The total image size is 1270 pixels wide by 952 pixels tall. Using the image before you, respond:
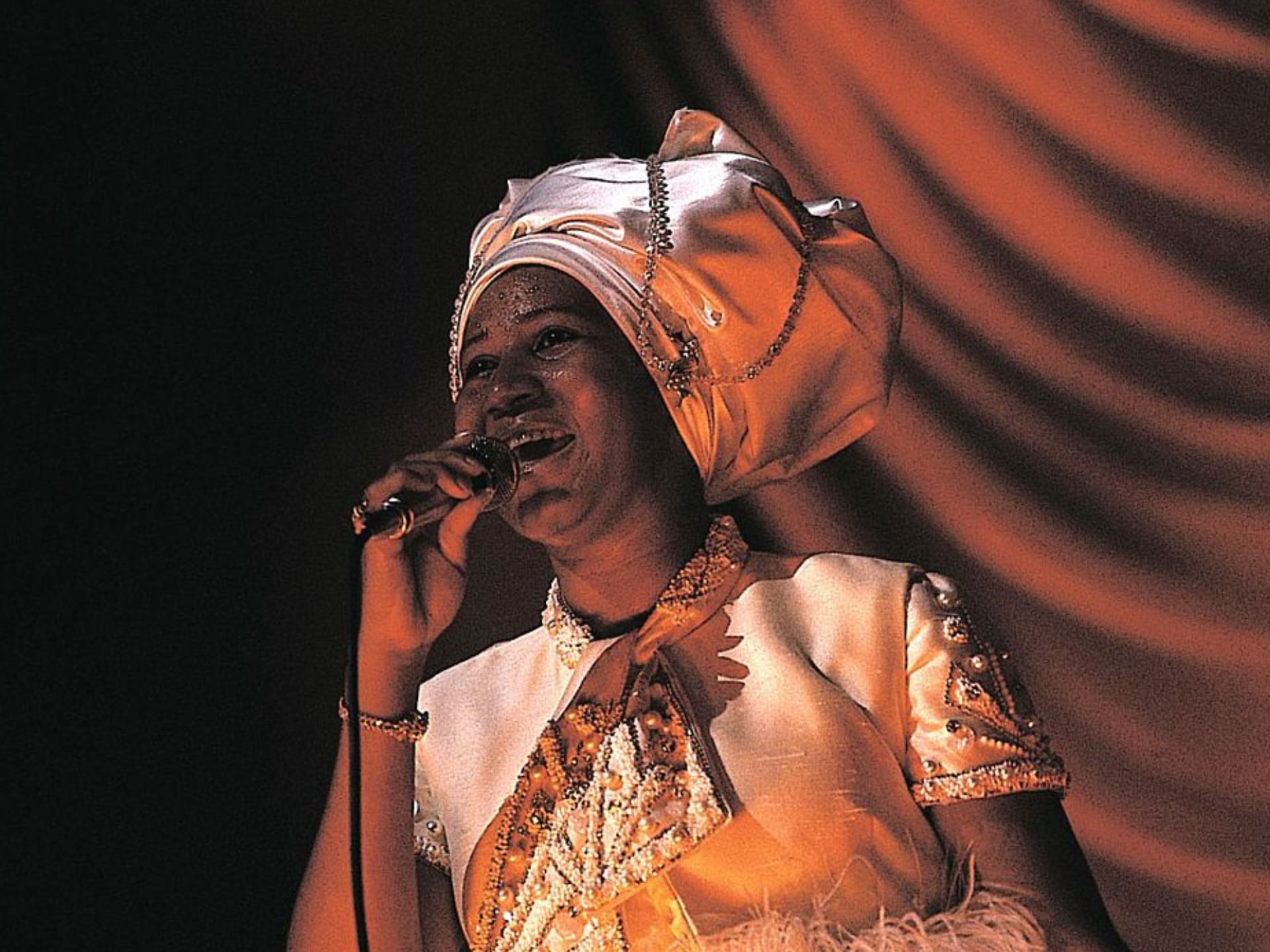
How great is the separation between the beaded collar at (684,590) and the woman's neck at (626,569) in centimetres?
1

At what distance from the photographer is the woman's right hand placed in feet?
5.18

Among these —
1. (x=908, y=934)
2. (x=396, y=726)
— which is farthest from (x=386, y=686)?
(x=908, y=934)

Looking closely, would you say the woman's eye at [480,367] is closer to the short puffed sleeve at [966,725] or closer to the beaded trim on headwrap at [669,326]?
the beaded trim on headwrap at [669,326]

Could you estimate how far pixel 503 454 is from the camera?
62.1 inches

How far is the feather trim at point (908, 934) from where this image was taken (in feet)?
4.96

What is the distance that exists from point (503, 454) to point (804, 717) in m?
0.35

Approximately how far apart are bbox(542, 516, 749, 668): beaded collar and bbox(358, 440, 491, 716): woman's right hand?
189mm

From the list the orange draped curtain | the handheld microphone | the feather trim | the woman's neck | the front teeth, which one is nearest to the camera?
the handheld microphone

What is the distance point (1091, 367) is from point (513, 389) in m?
0.92

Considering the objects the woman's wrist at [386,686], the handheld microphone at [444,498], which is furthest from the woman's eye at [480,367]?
the woman's wrist at [386,686]

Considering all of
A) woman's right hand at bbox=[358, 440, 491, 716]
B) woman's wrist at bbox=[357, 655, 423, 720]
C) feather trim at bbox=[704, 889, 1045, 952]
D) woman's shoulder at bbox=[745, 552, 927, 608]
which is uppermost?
woman's right hand at bbox=[358, 440, 491, 716]

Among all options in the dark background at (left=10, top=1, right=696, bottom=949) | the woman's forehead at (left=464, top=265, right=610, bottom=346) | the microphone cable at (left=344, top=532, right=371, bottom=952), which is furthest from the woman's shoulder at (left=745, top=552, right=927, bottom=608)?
the dark background at (left=10, top=1, right=696, bottom=949)

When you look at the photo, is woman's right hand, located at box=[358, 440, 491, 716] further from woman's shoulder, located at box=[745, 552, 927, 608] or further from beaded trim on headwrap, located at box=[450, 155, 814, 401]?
woman's shoulder, located at box=[745, 552, 927, 608]

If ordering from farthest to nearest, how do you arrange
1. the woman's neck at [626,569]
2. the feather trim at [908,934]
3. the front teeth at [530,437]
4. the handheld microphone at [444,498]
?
the woman's neck at [626,569], the front teeth at [530,437], the feather trim at [908,934], the handheld microphone at [444,498]
